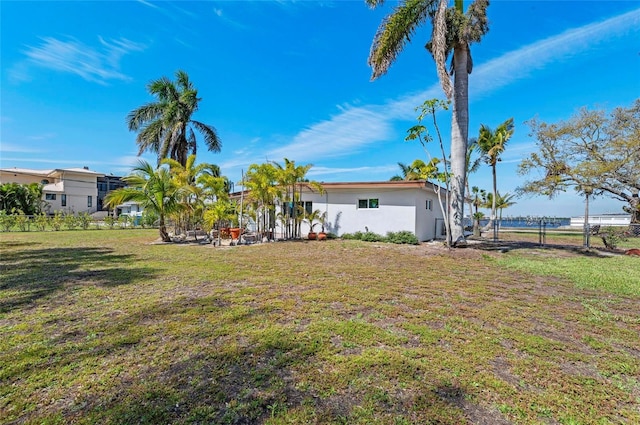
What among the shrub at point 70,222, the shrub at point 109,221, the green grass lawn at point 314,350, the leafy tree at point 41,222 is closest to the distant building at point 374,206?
the green grass lawn at point 314,350

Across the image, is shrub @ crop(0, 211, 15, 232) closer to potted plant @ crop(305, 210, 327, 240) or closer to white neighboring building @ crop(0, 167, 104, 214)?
white neighboring building @ crop(0, 167, 104, 214)

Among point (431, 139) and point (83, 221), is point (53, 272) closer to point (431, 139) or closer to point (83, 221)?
point (431, 139)

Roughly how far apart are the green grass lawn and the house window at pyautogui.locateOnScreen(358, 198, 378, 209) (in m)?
8.84

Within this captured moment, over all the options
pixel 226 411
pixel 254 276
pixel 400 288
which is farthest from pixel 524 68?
pixel 226 411

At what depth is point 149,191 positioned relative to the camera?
1255cm

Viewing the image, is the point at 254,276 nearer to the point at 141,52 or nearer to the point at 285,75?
the point at 141,52

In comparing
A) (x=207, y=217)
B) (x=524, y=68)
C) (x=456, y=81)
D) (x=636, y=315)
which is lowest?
(x=636, y=315)

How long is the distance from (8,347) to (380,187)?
43.0 ft

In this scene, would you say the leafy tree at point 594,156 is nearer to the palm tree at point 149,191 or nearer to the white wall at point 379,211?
the white wall at point 379,211

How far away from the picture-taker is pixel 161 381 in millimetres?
2447

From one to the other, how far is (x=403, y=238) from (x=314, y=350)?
11048mm

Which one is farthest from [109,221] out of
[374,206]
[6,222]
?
[374,206]

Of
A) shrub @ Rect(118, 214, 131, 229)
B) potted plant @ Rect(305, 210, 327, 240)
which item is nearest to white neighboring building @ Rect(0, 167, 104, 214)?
shrub @ Rect(118, 214, 131, 229)

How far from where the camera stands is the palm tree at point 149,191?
12.3 m
